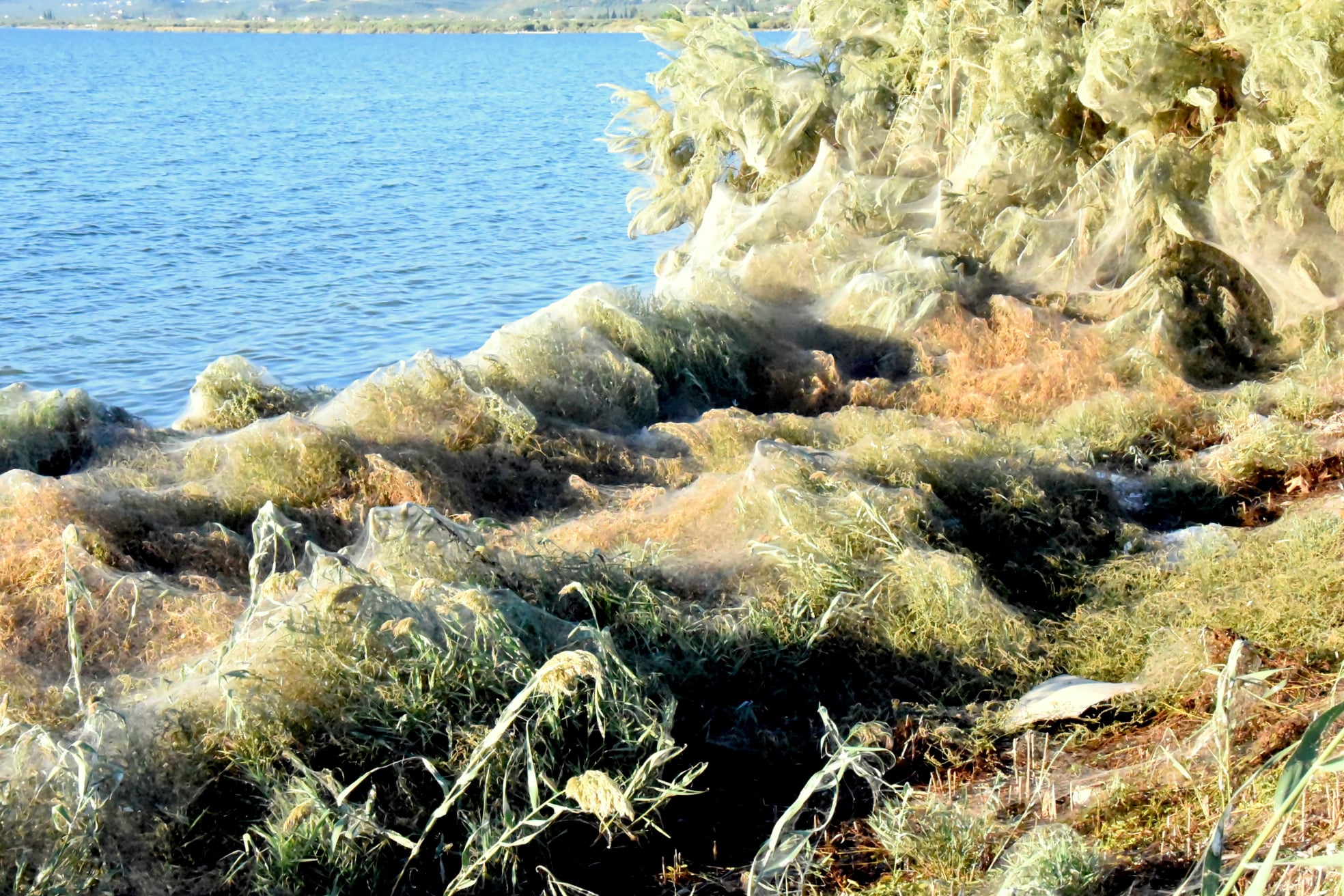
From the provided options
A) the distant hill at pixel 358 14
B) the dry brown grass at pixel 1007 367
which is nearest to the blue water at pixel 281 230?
the dry brown grass at pixel 1007 367

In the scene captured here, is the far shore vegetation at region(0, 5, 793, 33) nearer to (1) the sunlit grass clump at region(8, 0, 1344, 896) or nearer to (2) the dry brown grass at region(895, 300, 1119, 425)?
(1) the sunlit grass clump at region(8, 0, 1344, 896)

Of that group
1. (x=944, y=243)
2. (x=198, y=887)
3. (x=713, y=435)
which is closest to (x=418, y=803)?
(x=198, y=887)

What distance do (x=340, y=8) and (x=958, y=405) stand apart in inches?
7498

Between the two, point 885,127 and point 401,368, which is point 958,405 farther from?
point 885,127

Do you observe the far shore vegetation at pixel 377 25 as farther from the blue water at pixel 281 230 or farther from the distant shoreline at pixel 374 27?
the blue water at pixel 281 230

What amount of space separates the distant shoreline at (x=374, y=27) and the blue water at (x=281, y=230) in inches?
3316

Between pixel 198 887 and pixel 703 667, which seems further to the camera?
pixel 703 667

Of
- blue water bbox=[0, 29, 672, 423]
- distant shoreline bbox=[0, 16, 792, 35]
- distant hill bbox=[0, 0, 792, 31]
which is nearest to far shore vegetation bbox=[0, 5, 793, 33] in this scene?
Answer: distant shoreline bbox=[0, 16, 792, 35]

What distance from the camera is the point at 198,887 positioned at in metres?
3.14

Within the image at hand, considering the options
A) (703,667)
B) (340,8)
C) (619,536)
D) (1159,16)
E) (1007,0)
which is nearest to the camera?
(703,667)

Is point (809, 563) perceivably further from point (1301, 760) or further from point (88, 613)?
point (1301, 760)

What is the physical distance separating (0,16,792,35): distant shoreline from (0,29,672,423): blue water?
84221mm

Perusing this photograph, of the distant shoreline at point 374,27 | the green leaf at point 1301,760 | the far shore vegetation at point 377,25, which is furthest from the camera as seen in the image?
the far shore vegetation at point 377,25

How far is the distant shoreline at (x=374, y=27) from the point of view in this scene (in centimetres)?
12550
